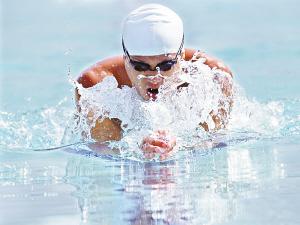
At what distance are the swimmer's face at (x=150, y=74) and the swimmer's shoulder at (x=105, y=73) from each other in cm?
25

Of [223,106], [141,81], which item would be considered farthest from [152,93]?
[223,106]

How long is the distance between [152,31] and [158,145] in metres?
0.72

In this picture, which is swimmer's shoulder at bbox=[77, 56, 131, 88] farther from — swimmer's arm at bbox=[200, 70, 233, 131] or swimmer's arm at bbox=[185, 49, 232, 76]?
swimmer's arm at bbox=[200, 70, 233, 131]

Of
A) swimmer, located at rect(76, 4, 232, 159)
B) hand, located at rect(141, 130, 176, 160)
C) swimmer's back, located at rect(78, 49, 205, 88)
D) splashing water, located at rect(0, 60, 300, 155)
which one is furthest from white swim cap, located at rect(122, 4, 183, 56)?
hand, located at rect(141, 130, 176, 160)

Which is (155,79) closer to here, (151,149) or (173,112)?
(173,112)

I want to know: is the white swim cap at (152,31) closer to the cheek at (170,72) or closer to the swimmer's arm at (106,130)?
the cheek at (170,72)

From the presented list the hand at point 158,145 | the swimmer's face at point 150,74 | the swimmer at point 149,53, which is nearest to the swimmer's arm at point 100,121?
the swimmer at point 149,53

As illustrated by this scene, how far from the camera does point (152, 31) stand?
10.5 ft

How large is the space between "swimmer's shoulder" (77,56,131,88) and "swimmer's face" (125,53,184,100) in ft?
0.82

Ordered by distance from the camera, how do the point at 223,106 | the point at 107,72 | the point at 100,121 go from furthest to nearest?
the point at 107,72
the point at 223,106
the point at 100,121

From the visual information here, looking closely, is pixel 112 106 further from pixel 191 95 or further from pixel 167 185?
pixel 167 185

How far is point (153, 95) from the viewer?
10.5ft

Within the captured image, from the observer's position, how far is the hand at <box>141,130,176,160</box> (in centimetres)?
261

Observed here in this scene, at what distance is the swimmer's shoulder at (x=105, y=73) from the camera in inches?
140
